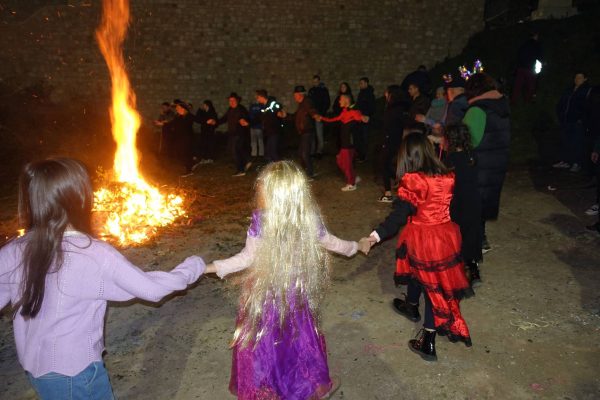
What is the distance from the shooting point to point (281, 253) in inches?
107

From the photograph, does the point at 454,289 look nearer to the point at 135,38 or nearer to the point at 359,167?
the point at 359,167

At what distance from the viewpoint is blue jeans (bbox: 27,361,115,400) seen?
80.5 inches

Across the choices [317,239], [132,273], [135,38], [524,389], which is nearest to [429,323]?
[524,389]

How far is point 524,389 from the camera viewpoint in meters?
3.44

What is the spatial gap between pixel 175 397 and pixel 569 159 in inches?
368

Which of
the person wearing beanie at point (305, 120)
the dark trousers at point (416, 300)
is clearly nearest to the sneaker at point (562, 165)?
the person wearing beanie at point (305, 120)

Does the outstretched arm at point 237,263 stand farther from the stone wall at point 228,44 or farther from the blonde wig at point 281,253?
the stone wall at point 228,44

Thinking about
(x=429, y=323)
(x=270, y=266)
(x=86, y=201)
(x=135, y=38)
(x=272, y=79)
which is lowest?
(x=429, y=323)

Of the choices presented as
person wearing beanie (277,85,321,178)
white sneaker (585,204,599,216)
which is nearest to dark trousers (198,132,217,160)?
person wearing beanie (277,85,321,178)

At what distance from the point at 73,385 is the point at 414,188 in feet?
8.94

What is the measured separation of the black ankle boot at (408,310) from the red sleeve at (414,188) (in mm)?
1304

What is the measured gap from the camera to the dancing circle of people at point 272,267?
78.8 inches

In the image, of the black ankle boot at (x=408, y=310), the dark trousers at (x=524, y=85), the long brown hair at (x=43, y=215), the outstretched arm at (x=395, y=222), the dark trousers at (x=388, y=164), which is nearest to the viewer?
the long brown hair at (x=43, y=215)

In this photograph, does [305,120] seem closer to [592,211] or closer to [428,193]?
[592,211]
